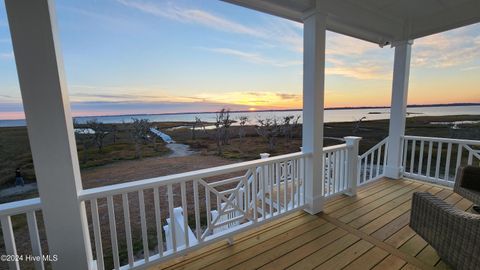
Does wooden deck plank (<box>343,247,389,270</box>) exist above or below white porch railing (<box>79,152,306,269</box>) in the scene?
below

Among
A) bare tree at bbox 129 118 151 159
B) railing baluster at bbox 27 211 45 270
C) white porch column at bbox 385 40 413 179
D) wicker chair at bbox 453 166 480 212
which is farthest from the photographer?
bare tree at bbox 129 118 151 159

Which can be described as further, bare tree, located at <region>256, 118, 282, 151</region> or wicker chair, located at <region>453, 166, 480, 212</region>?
bare tree, located at <region>256, 118, 282, 151</region>

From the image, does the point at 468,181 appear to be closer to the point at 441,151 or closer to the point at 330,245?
the point at 441,151

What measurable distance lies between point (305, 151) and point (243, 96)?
15.3 feet

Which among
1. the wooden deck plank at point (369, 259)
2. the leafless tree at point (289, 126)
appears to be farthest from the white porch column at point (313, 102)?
the leafless tree at point (289, 126)

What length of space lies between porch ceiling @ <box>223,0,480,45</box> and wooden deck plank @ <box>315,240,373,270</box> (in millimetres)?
2643

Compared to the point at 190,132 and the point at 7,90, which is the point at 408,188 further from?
the point at 190,132

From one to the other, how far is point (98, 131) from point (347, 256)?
273 inches

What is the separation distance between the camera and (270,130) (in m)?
9.90

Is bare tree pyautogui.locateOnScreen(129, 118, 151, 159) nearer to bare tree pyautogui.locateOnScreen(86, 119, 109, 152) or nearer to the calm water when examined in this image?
the calm water

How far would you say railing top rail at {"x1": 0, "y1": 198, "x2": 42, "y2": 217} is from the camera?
118cm

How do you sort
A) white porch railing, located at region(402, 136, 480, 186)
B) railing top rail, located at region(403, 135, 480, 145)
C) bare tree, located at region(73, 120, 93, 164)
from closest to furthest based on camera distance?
railing top rail, located at region(403, 135, 480, 145), white porch railing, located at region(402, 136, 480, 186), bare tree, located at region(73, 120, 93, 164)

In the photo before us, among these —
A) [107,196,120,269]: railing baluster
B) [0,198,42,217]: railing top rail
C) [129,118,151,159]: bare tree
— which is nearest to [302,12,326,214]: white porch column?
[107,196,120,269]: railing baluster

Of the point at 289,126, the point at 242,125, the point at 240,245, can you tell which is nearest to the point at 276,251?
the point at 240,245
